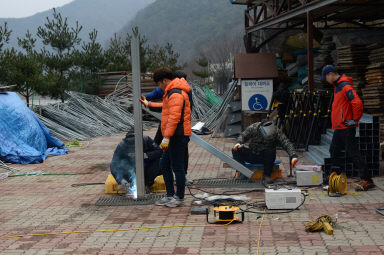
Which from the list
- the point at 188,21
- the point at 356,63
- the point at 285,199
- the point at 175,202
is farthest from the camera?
the point at 188,21

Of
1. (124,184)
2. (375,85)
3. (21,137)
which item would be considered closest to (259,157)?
(124,184)

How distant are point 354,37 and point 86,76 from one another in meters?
16.9

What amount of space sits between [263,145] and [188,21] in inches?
4787

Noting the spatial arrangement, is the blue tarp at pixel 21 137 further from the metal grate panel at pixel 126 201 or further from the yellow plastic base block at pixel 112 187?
the metal grate panel at pixel 126 201

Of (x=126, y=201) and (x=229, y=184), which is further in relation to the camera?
(x=229, y=184)

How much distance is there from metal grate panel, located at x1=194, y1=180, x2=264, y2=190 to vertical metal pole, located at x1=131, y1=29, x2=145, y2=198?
1276 millimetres

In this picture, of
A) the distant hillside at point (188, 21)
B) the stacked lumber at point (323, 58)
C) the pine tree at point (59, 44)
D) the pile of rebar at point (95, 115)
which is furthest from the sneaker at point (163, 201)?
the distant hillside at point (188, 21)

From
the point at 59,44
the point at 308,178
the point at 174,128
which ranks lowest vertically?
the point at 308,178

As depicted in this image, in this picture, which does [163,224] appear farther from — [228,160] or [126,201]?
[228,160]

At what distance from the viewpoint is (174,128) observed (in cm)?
634

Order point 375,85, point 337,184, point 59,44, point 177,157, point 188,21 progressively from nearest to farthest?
point 177,157
point 337,184
point 375,85
point 59,44
point 188,21

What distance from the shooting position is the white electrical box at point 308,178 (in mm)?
7648

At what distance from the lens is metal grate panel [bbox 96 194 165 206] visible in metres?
6.99

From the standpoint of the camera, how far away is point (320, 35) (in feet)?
47.6
